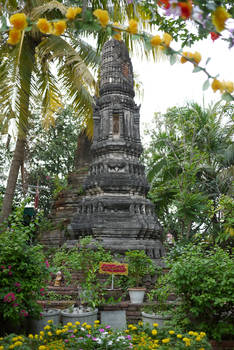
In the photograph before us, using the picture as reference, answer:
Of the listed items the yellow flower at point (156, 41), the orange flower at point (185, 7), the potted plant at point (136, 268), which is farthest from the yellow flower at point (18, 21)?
the potted plant at point (136, 268)

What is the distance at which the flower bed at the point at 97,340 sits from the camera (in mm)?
3529

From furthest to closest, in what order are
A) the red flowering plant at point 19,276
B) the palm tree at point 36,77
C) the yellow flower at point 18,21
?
the palm tree at point 36,77, the red flowering plant at point 19,276, the yellow flower at point 18,21

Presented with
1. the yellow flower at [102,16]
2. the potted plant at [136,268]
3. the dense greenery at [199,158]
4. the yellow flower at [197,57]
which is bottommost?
the potted plant at [136,268]

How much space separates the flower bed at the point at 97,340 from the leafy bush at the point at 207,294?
42 cm

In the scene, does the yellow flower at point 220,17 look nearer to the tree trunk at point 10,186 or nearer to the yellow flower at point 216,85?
the yellow flower at point 216,85

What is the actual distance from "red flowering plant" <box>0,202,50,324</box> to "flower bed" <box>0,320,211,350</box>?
0.46 meters

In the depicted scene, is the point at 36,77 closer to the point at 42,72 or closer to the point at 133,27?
the point at 42,72

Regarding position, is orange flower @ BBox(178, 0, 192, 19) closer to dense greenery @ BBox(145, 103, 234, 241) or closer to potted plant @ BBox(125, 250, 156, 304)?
potted plant @ BBox(125, 250, 156, 304)

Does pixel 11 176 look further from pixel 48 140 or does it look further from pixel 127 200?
pixel 48 140

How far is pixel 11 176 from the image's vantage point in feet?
29.9

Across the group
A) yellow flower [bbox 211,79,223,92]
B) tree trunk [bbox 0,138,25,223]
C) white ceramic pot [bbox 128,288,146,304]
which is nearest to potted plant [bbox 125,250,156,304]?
white ceramic pot [bbox 128,288,146,304]

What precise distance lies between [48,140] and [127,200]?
441 inches

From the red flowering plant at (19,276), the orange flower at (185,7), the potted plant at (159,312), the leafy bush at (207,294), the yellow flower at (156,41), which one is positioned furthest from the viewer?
the potted plant at (159,312)

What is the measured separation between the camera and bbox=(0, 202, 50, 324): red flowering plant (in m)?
4.18
